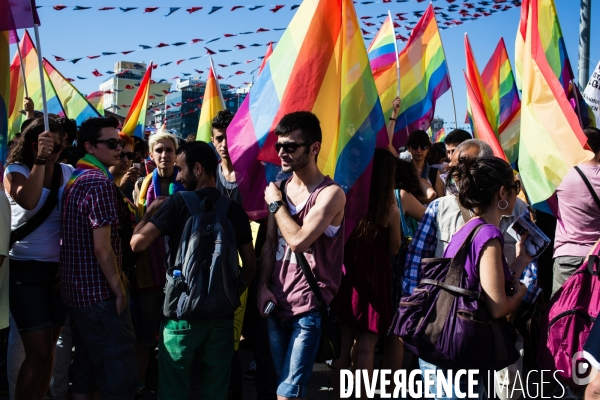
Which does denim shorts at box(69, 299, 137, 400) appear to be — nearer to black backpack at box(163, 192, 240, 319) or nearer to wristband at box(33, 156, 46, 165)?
black backpack at box(163, 192, 240, 319)

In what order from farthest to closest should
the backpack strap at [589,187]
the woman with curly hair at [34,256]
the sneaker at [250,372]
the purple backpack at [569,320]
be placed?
the sneaker at [250,372]
the backpack strap at [589,187]
the woman with curly hair at [34,256]
the purple backpack at [569,320]

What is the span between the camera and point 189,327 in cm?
356

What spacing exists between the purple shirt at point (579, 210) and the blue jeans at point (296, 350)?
2.37 meters

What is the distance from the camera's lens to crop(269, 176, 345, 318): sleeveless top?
3.40 meters

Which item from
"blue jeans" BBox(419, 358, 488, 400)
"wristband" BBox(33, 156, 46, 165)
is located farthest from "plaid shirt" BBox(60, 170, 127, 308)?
"blue jeans" BBox(419, 358, 488, 400)

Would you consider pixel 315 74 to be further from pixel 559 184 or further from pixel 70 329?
pixel 70 329

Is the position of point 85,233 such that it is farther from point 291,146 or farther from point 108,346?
point 291,146

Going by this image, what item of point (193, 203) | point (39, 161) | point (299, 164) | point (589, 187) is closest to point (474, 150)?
point (589, 187)

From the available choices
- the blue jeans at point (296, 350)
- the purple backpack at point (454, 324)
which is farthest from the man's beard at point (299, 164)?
the purple backpack at point (454, 324)

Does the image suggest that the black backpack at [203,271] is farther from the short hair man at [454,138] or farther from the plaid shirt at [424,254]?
the short hair man at [454,138]

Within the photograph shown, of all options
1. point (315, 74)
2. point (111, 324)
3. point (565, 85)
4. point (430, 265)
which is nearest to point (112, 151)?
point (111, 324)

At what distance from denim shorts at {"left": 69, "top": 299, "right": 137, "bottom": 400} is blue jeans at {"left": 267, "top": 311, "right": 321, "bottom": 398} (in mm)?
914

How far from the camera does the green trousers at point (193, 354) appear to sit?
140 inches

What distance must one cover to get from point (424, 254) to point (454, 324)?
2.81 feet
